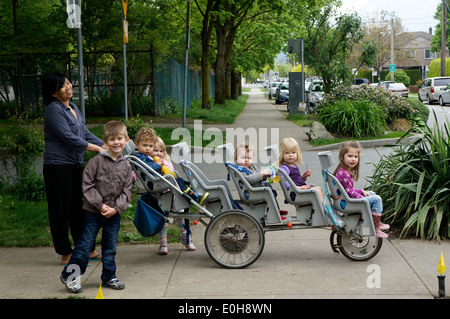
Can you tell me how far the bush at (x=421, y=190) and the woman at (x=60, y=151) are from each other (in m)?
3.42

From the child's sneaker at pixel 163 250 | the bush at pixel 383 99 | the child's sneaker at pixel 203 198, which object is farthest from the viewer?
the bush at pixel 383 99

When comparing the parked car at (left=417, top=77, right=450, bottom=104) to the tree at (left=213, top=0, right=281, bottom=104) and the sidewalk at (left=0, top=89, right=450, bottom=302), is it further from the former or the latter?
Answer: the sidewalk at (left=0, top=89, right=450, bottom=302)

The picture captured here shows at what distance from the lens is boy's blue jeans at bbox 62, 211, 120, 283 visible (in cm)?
519

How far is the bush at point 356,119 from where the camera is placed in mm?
16391

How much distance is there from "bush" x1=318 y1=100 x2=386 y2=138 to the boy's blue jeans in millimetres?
11785

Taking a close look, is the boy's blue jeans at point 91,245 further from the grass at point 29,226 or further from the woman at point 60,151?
the grass at point 29,226

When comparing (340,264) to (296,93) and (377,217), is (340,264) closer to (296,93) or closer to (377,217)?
(377,217)

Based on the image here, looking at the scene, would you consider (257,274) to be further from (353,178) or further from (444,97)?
(444,97)

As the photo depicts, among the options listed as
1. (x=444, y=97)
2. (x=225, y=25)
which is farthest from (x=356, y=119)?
(x=444, y=97)

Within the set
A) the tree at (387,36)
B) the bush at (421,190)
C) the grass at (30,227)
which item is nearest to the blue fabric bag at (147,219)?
the grass at (30,227)

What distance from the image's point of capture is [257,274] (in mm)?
5578

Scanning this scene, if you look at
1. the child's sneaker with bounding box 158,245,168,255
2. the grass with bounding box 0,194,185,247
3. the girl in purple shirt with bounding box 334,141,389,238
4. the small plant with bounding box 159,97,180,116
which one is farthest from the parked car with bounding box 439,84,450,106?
the child's sneaker with bounding box 158,245,168,255

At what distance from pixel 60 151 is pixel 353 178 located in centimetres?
290

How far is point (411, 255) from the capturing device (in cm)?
602
